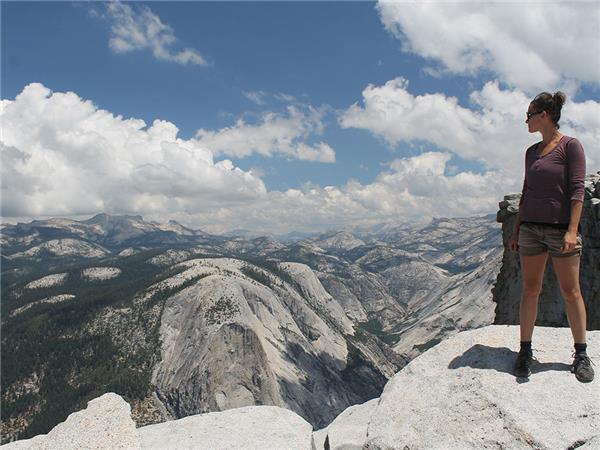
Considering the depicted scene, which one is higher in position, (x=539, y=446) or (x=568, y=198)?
(x=568, y=198)

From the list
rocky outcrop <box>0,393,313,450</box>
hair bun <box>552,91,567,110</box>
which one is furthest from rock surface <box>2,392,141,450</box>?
hair bun <box>552,91,567,110</box>

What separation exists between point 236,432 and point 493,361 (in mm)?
6913

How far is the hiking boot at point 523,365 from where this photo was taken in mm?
8344

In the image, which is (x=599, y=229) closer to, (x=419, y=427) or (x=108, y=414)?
(x=419, y=427)

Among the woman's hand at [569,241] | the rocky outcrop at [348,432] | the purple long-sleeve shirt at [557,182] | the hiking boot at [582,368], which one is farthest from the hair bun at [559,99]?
the rocky outcrop at [348,432]

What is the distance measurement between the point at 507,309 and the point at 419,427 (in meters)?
24.3

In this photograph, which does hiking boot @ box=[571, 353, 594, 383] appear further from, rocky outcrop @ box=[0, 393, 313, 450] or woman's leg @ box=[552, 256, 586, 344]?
rocky outcrop @ box=[0, 393, 313, 450]

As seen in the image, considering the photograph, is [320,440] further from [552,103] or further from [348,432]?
[552,103]

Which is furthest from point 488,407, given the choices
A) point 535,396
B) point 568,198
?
point 568,198

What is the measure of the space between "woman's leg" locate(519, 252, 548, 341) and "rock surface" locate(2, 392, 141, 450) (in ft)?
29.9

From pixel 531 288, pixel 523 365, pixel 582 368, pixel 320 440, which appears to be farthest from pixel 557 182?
pixel 320 440

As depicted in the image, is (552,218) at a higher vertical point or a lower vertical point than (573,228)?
higher

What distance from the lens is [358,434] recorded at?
11242mm

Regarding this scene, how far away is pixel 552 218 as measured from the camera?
323 inches
